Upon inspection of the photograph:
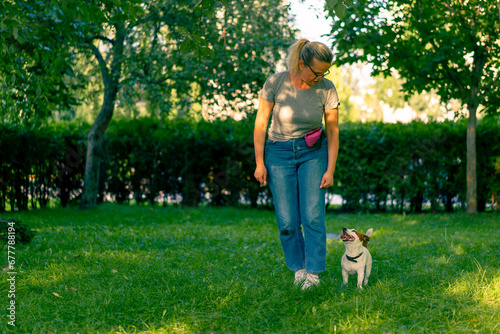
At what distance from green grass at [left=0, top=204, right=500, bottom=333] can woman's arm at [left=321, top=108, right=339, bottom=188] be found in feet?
2.78

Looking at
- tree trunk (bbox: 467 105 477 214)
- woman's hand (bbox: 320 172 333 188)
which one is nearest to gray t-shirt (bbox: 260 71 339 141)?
woman's hand (bbox: 320 172 333 188)

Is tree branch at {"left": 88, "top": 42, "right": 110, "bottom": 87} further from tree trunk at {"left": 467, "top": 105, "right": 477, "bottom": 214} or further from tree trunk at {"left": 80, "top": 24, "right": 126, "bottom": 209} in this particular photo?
tree trunk at {"left": 467, "top": 105, "right": 477, "bottom": 214}

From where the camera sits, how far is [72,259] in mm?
4793

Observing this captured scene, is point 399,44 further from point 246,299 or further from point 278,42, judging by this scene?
point 246,299

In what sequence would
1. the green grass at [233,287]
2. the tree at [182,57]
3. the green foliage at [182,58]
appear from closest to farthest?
the green grass at [233,287] → the green foliage at [182,58] → the tree at [182,57]

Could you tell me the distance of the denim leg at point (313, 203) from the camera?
12.3 ft

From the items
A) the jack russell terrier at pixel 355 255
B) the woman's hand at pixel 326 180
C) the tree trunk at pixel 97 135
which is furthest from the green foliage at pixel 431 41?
the jack russell terrier at pixel 355 255

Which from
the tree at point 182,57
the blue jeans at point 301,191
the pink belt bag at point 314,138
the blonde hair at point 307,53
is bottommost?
the blue jeans at point 301,191

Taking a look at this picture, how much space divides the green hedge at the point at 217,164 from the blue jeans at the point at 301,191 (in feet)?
17.9

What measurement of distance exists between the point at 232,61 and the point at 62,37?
10.4 feet

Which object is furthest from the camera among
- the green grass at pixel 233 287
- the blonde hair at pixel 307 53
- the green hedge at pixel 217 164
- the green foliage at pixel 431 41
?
the green hedge at pixel 217 164

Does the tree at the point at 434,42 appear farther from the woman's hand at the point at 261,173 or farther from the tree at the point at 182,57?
the woman's hand at the point at 261,173

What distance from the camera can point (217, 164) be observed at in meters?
10.3

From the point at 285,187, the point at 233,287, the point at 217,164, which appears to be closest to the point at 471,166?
the point at 217,164
